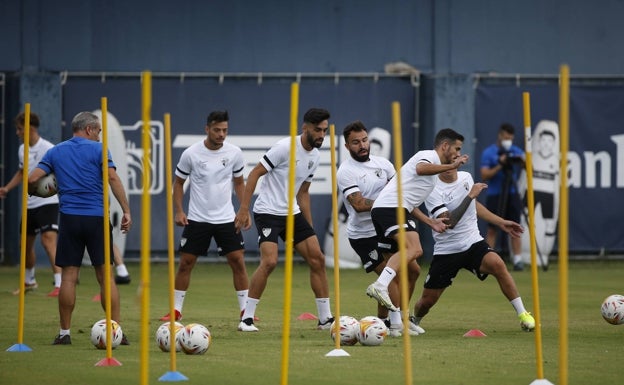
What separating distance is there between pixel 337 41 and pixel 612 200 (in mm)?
5938

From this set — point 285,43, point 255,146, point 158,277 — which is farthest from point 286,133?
point 158,277

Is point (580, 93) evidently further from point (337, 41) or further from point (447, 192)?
point (447, 192)

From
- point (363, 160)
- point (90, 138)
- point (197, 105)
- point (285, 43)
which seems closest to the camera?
point (90, 138)

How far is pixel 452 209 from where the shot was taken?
13508mm

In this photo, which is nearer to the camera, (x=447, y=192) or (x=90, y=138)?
(x=90, y=138)

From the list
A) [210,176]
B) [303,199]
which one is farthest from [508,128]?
[303,199]

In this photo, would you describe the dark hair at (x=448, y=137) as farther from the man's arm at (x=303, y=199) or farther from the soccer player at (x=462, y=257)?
the man's arm at (x=303, y=199)

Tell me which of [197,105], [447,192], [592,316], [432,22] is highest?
[432,22]

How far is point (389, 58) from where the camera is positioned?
82.3 ft

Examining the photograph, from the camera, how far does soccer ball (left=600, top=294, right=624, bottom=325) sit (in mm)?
13312

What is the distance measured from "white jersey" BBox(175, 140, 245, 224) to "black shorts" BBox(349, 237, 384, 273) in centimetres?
171

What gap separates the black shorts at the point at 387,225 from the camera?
12867 mm

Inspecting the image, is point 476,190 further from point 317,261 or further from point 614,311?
point 614,311

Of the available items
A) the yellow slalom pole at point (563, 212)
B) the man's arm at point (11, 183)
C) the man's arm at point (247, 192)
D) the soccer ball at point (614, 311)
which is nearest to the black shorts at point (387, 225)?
the man's arm at point (247, 192)
